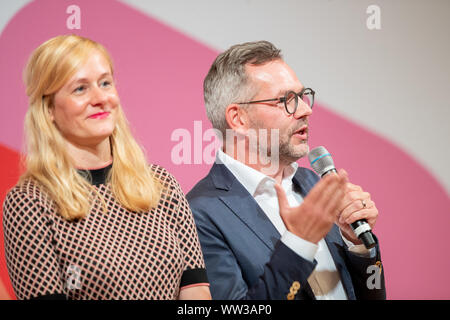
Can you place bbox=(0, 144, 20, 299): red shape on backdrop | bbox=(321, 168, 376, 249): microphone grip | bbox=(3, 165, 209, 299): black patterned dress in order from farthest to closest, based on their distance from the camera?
bbox=(0, 144, 20, 299): red shape on backdrop < bbox=(321, 168, 376, 249): microphone grip < bbox=(3, 165, 209, 299): black patterned dress

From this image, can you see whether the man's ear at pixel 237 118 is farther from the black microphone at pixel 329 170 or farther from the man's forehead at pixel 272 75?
the black microphone at pixel 329 170

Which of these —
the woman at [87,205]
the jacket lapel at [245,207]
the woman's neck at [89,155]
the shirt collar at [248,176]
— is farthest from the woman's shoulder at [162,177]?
the shirt collar at [248,176]

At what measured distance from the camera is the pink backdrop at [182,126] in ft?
8.08

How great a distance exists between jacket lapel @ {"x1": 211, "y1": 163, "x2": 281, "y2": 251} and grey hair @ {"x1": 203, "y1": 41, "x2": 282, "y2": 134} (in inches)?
11.1

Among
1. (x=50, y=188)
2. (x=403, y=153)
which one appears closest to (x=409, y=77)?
(x=403, y=153)

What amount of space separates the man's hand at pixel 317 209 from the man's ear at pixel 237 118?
61 centimetres

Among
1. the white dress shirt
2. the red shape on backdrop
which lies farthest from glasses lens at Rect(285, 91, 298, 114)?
the red shape on backdrop

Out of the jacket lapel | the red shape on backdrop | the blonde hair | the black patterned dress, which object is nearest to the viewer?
the black patterned dress

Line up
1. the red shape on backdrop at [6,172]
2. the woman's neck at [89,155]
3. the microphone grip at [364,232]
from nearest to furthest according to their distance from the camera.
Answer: the woman's neck at [89,155] → the microphone grip at [364,232] → the red shape on backdrop at [6,172]

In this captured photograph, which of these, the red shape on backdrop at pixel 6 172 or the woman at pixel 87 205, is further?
the red shape on backdrop at pixel 6 172

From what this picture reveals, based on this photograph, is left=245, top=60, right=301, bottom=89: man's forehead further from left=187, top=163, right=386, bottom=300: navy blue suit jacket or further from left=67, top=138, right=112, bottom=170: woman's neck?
left=67, top=138, right=112, bottom=170: woman's neck

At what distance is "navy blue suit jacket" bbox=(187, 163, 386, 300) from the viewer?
5.66ft
